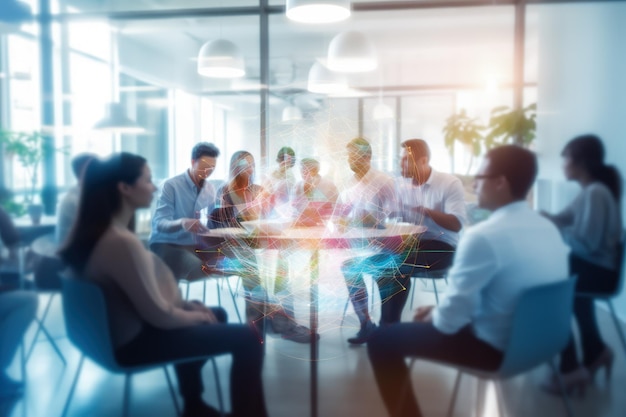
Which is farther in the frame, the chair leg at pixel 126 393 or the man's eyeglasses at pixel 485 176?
the chair leg at pixel 126 393

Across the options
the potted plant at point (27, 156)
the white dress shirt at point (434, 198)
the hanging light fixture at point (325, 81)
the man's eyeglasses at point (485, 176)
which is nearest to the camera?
the man's eyeglasses at point (485, 176)

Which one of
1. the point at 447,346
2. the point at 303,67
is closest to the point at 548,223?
the point at 447,346

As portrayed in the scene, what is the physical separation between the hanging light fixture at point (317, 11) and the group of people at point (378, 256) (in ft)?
1.88

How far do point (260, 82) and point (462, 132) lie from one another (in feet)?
2.90

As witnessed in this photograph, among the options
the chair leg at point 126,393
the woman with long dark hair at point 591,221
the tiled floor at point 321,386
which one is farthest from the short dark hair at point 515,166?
the chair leg at point 126,393

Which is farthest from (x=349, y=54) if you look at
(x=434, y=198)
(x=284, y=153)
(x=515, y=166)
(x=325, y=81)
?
(x=515, y=166)

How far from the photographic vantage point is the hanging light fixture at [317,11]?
2.11 meters

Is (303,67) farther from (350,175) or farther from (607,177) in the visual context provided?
(607,177)

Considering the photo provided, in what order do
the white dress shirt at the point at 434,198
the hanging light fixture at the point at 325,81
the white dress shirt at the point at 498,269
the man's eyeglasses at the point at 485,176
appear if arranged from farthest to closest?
the hanging light fixture at the point at 325,81 < the white dress shirt at the point at 434,198 < the man's eyeglasses at the point at 485,176 < the white dress shirt at the point at 498,269

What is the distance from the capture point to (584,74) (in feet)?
6.96

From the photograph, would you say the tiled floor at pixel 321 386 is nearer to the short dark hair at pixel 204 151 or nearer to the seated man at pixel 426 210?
the seated man at pixel 426 210

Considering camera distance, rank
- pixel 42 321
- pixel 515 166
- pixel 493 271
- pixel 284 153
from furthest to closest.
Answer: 1. pixel 42 321
2. pixel 284 153
3. pixel 515 166
4. pixel 493 271

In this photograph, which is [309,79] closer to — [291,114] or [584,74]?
[291,114]

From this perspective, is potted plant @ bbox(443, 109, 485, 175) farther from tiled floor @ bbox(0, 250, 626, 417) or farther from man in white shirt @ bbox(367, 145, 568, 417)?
tiled floor @ bbox(0, 250, 626, 417)
